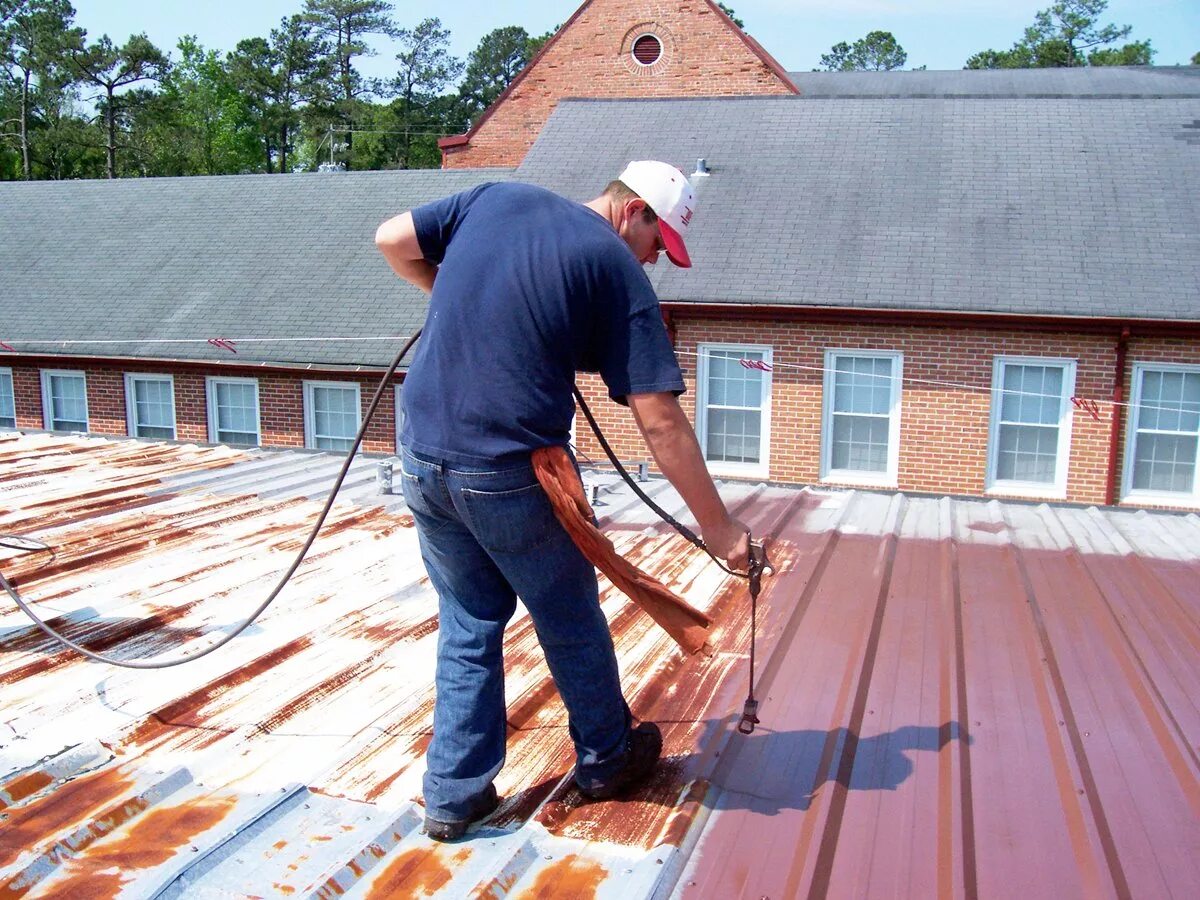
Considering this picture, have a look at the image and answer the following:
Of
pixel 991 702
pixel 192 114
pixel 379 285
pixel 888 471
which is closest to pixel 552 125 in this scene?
pixel 379 285

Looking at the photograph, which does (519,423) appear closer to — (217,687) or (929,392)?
(217,687)

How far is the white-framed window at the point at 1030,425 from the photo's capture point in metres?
12.5

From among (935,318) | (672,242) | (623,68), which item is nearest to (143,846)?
(672,242)

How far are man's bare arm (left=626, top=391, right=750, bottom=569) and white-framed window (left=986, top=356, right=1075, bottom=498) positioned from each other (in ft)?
36.4

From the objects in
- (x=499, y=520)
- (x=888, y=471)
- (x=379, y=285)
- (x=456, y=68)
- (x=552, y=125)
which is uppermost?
(x=456, y=68)

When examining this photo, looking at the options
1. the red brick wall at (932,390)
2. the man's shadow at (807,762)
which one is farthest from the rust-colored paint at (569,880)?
the red brick wall at (932,390)

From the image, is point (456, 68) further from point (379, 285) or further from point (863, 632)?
point (863, 632)

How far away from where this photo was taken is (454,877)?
2443 millimetres

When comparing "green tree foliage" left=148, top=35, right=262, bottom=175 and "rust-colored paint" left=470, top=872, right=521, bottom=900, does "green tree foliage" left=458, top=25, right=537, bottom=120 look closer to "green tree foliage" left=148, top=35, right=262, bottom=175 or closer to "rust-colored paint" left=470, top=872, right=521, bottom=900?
"green tree foliage" left=148, top=35, right=262, bottom=175

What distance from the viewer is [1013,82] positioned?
93.9 ft

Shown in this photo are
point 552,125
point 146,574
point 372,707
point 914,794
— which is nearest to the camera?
point 914,794

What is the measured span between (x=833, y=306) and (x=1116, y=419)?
3664mm

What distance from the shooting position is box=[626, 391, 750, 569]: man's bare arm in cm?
244

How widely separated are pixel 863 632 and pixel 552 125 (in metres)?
14.1
